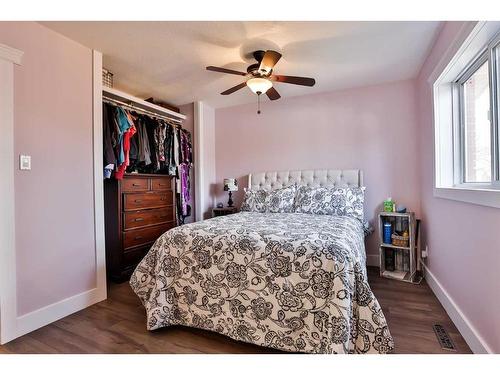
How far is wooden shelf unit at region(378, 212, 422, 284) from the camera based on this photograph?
9.14ft

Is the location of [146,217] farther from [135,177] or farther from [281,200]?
[281,200]

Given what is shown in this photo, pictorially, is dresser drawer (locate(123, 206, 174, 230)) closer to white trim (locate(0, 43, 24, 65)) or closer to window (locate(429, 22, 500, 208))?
white trim (locate(0, 43, 24, 65))

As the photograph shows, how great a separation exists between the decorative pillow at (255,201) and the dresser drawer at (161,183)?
1058 mm

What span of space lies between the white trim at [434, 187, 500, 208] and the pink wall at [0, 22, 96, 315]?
9.49 feet

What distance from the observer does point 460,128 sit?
2.26 meters

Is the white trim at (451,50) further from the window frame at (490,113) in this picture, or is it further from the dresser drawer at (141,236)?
the dresser drawer at (141,236)

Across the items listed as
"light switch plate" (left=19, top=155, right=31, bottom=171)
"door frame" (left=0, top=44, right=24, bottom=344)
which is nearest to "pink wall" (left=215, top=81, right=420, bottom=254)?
"light switch plate" (left=19, top=155, right=31, bottom=171)

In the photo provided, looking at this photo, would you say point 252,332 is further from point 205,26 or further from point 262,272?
point 205,26

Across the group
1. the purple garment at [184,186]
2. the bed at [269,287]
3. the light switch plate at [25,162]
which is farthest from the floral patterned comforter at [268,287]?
the purple garment at [184,186]

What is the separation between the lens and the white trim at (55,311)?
1.87 meters

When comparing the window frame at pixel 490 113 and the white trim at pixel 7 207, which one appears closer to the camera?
the window frame at pixel 490 113
